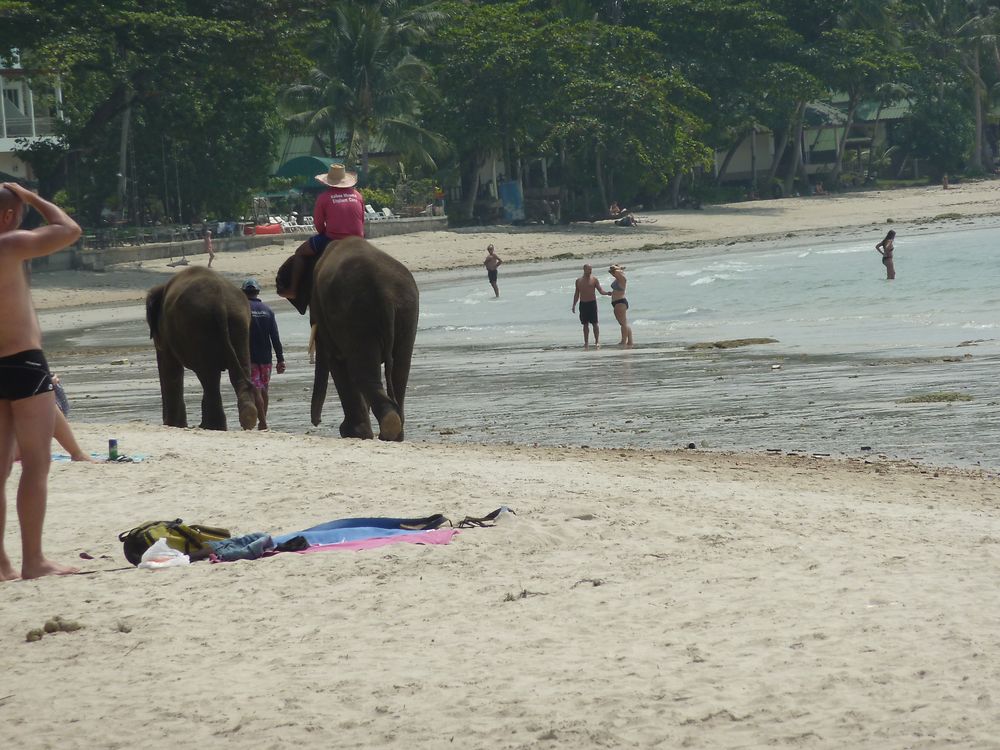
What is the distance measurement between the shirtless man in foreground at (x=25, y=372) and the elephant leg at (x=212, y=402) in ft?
20.3

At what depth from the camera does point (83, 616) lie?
582cm

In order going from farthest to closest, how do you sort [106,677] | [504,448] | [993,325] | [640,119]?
[640,119] < [993,325] < [504,448] < [106,677]

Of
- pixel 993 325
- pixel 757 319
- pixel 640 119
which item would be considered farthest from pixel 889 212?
pixel 993 325

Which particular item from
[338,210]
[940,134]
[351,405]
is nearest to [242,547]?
[351,405]

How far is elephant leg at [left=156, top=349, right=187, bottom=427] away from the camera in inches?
516

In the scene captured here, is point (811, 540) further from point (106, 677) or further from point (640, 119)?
point (640, 119)

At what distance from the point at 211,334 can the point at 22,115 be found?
46048mm

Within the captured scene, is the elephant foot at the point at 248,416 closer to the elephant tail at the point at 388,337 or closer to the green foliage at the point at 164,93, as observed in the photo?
the elephant tail at the point at 388,337

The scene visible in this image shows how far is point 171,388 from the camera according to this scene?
43.7ft

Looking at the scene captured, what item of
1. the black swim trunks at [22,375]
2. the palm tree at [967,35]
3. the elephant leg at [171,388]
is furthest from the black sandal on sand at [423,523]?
the palm tree at [967,35]

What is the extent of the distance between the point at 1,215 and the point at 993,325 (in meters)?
19.8

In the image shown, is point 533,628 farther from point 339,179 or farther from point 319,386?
point 319,386

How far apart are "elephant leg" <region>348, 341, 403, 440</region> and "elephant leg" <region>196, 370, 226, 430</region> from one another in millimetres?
1544

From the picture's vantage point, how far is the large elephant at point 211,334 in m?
12.5
